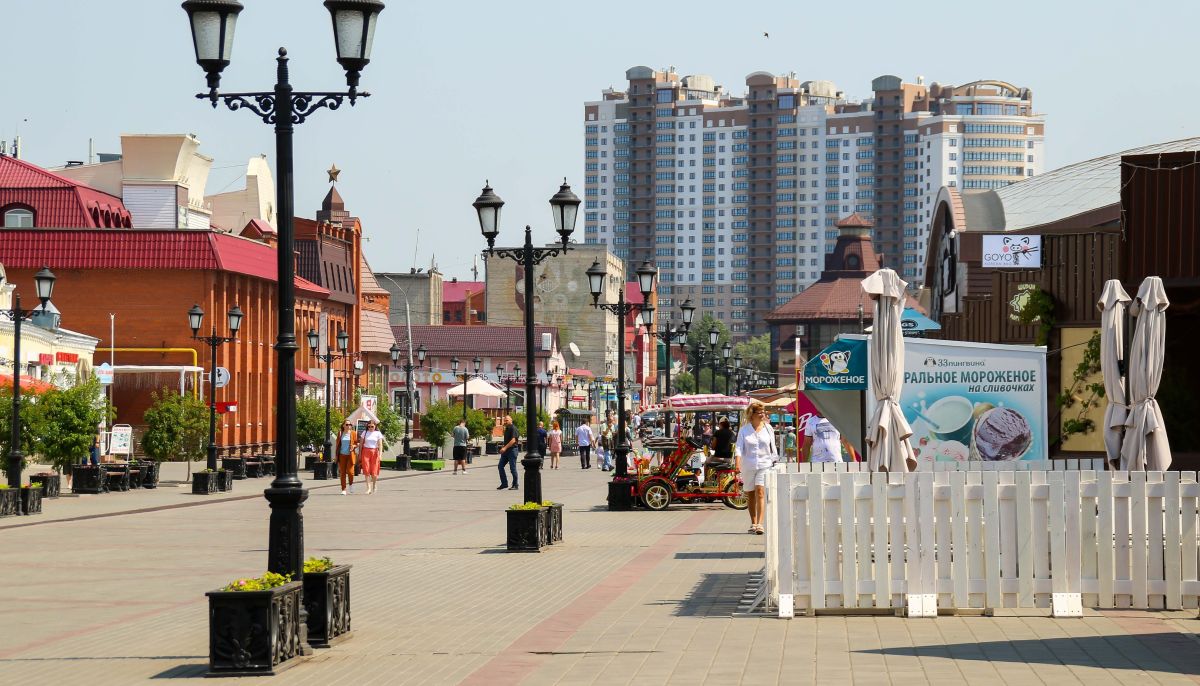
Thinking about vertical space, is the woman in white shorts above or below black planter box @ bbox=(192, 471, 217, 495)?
above

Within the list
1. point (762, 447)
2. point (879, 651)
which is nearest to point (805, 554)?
point (879, 651)

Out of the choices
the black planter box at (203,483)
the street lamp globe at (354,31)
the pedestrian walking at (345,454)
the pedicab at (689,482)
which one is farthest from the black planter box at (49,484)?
the street lamp globe at (354,31)

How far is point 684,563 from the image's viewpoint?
691 inches

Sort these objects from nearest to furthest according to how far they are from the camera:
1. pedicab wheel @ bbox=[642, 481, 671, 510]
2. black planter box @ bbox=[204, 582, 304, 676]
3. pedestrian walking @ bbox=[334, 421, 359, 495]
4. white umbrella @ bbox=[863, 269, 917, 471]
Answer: black planter box @ bbox=[204, 582, 304, 676], white umbrella @ bbox=[863, 269, 917, 471], pedicab wheel @ bbox=[642, 481, 671, 510], pedestrian walking @ bbox=[334, 421, 359, 495]

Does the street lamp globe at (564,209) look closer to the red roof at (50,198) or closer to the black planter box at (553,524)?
the black planter box at (553,524)

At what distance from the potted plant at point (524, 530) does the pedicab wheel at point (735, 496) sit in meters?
9.17

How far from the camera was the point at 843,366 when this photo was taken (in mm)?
21453

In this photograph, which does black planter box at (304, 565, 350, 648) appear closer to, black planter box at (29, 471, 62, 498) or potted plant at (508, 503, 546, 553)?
potted plant at (508, 503, 546, 553)

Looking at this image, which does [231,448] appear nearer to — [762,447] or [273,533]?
[762,447]

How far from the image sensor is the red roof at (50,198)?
68.9m

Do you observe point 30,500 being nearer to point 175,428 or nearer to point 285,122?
point 175,428

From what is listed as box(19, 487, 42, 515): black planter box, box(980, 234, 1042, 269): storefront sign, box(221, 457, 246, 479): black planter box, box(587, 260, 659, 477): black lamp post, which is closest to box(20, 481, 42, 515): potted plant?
box(19, 487, 42, 515): black planter box

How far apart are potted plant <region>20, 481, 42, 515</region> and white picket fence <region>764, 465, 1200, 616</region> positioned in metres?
19.7

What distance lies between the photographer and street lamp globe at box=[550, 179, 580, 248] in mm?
22219
